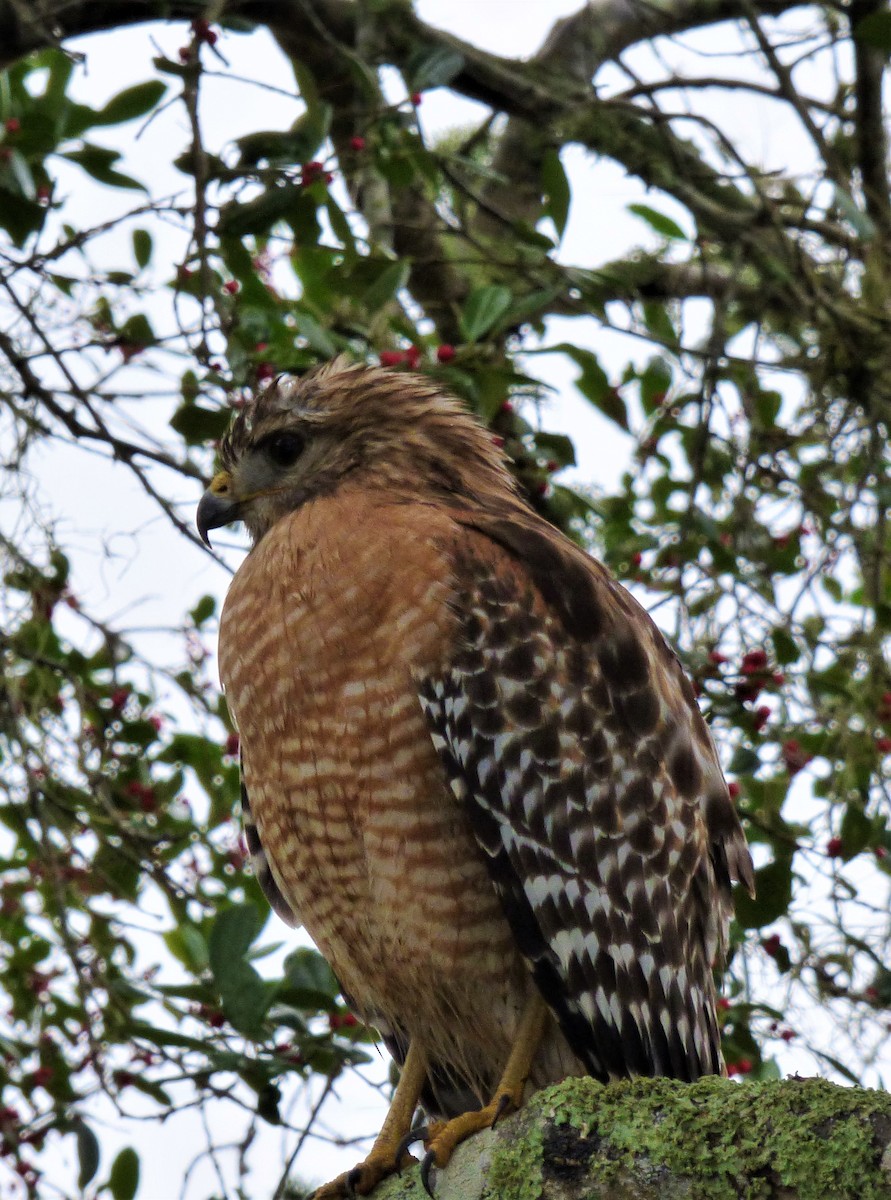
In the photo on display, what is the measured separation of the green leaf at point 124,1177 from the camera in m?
4.40

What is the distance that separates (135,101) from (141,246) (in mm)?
498

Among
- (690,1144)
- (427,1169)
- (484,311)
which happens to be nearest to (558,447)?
(484,311)

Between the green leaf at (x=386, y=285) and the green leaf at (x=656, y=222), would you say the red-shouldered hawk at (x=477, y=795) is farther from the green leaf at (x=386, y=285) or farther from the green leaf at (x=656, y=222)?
the green leaf at (x=656, y=222)

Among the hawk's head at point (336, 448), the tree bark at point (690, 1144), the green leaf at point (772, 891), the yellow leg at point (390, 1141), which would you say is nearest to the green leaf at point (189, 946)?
the yellow leg at point (390, 1141)

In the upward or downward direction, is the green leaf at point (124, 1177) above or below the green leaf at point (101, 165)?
below

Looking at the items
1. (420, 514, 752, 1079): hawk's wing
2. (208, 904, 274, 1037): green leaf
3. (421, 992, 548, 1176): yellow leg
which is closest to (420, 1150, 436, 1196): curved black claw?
(421, 992, 548, 1176): yellow leg

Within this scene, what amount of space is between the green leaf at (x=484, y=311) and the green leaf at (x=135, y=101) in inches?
→ 40.7

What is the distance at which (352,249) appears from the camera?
4.29m

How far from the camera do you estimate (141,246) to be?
15.7ft

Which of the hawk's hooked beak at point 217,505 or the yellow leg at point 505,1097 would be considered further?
the hawk's hooked beak at point 217,505

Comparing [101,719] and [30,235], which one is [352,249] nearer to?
[30,235]

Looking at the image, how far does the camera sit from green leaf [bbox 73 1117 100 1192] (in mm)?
4195

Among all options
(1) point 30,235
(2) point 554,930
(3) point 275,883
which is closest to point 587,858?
(2) point 554,930

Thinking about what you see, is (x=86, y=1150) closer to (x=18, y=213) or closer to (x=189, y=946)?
(x=189, y=946)
